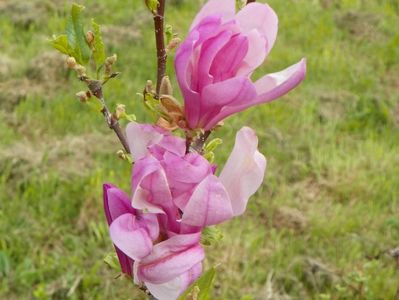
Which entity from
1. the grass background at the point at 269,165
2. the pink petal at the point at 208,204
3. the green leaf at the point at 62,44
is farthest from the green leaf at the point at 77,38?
the grass background at the point at 269,165

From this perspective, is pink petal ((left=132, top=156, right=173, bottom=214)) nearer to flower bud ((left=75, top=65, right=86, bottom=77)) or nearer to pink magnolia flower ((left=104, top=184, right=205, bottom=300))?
pink magnolia flower ((left=104, top=184, right=205, bottom=300))

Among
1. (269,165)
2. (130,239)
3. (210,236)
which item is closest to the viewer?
(130,239)

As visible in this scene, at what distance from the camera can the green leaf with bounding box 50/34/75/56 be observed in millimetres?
852

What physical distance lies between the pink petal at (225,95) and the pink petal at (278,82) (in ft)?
0.06

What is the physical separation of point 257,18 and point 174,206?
19cm

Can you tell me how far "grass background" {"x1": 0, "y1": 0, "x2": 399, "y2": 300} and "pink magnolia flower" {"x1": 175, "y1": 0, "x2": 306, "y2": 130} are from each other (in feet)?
4.25

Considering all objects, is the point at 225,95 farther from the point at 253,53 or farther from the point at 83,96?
the point at 83,96

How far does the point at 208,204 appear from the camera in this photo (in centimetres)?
68

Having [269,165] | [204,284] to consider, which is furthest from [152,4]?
[269,165]

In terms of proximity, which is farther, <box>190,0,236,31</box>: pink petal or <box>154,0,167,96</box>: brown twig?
<box>154,0,167,96</box>: brown twig

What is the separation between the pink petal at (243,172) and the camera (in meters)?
0.73

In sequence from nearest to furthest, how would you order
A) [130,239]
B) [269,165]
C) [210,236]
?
[130,239] < [210,236] < [269,165]

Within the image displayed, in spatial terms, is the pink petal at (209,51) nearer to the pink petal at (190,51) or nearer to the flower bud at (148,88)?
the pink petal at (190,51)

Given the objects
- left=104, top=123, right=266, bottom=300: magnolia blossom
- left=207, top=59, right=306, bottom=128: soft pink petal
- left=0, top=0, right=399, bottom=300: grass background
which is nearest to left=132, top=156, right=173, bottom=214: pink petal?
left=104, top=123, right=266, bottom=300: magnolia blossom
